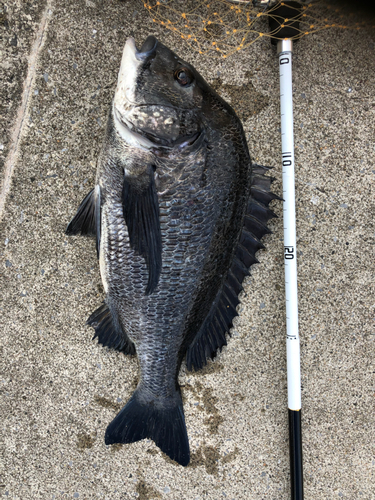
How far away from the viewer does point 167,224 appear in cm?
106

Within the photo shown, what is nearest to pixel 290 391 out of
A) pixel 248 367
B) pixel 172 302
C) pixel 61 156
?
pixel 248 367

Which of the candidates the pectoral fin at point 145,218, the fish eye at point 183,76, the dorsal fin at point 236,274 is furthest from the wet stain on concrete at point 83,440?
the fish eye at point 183,76

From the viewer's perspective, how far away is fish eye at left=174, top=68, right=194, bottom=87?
3.46 feet

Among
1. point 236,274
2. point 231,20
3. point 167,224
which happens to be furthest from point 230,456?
point 231,20

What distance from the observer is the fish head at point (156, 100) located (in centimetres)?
102

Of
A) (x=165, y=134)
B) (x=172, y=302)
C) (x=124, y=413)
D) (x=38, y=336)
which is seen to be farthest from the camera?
(x=38, y=336)

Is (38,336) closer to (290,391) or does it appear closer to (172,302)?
(172,302)

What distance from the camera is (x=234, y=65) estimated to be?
1.42m

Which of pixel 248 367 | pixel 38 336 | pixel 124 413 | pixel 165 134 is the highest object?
pixel 165 134

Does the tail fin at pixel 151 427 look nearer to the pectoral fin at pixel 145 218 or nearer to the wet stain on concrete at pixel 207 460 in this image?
the wet stain on concrete at pixel 207 460

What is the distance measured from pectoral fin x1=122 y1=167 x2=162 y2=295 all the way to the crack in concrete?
71cm

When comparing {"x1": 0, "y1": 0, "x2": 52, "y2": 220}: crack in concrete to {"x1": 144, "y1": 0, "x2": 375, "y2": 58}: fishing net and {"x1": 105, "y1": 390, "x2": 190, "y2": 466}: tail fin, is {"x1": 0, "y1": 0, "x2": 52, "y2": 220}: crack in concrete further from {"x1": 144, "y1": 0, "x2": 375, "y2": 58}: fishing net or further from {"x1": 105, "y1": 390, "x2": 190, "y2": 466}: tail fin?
{"x1": 105, "y1": 390, "x2": 190, "y2": 466}: tail fin

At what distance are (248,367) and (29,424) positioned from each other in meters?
1.12

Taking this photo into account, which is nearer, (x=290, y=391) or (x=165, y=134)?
(x=165, y=134)
